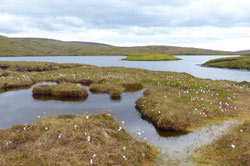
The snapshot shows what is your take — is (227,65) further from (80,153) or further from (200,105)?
(80,153)

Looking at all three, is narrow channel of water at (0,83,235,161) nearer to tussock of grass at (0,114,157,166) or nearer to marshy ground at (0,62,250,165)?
marshy ground at (0,62,250,165)

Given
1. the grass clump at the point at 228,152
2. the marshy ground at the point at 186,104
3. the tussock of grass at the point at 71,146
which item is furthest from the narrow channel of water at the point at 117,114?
the tussock of grass at the point at 71,146

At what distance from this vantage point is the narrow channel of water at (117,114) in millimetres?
11778

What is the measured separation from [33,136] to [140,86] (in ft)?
64.8

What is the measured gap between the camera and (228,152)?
10.1 meters

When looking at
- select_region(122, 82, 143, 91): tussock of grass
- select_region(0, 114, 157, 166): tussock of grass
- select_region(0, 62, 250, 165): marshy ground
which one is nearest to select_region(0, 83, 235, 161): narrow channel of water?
select_region(0, 62, 250, 165): marshy ground

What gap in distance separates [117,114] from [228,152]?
30.9ft

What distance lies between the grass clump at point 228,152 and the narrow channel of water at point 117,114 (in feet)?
2.21

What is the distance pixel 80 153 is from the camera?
29.9 ft

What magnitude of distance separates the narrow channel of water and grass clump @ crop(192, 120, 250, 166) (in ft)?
2.21

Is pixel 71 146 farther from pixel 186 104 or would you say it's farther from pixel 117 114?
pixel 186 104

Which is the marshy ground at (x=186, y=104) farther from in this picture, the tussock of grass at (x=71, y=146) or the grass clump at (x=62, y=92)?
the tussock of grass at (x=71, y=146)

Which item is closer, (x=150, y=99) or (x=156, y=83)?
(x=150, y=99)

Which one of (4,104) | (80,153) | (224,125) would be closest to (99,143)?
(80,153)
